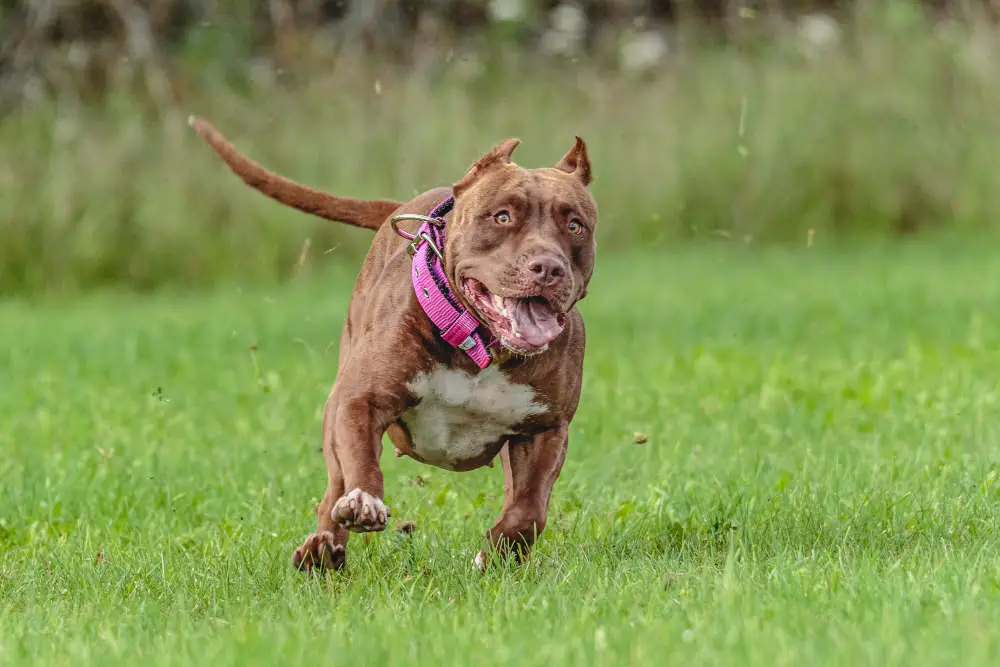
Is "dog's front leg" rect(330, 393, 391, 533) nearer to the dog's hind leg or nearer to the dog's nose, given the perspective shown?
the dog's hind leg

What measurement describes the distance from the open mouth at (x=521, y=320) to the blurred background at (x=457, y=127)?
899 cm

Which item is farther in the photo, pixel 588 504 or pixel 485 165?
pixel 588 504

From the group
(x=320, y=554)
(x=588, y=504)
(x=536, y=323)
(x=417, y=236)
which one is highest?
(x=417, y=236)

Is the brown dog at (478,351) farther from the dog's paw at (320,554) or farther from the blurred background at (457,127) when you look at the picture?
the blurred background at (457,127)

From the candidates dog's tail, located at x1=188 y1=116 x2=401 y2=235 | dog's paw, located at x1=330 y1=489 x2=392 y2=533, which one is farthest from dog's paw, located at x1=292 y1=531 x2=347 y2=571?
dog's tail, located at x1=188 y1=116 x2=401 y2=235

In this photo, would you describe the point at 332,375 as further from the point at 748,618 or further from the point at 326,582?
the point at 748,618

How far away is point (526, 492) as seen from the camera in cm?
516

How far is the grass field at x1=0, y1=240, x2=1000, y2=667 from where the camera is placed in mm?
3977

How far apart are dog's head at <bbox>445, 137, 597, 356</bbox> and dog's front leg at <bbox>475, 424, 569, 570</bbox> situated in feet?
1.69

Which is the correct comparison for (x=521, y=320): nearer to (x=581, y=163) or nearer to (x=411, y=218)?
(x=411, y=218)

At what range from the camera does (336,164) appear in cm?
1528

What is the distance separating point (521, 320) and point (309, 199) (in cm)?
175

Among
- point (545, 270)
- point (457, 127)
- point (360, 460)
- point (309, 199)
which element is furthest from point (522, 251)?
point (457, 127)

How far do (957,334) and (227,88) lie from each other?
8.93m
